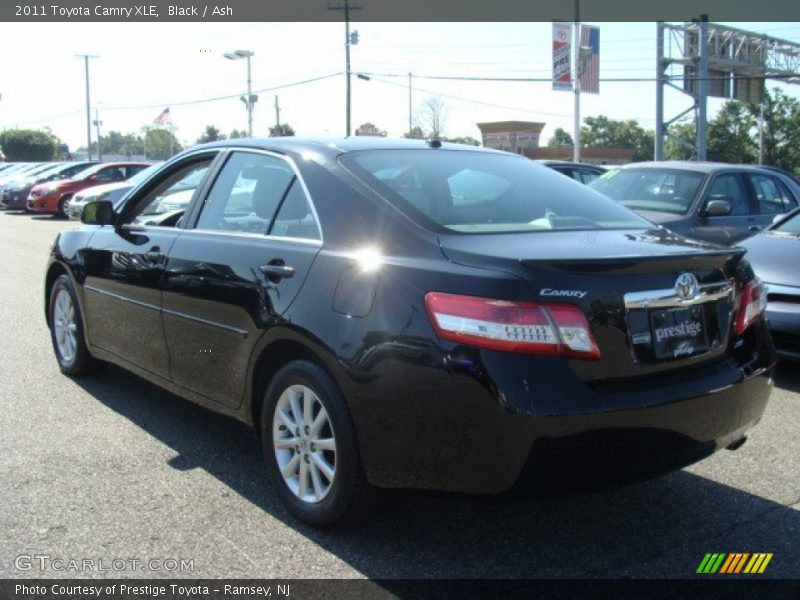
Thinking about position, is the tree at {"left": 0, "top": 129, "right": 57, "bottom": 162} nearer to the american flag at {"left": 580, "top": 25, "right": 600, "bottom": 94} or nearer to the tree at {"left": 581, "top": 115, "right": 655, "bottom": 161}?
the american flag at {"left": 580, "top": 25, "right": 600, "bottom": 94}

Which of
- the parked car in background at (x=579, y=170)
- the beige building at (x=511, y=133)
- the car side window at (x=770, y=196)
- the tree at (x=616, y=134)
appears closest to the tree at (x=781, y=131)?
the beige building at (x=511, y=133)

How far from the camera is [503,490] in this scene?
287 cm

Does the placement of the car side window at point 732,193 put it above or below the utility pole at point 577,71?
below

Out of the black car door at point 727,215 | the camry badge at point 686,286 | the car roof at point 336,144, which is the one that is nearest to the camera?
the camry badge at point 686,286

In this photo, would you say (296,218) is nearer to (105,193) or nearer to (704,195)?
(704,195)

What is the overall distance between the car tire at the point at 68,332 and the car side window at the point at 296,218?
229cm

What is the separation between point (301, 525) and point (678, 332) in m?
1.73

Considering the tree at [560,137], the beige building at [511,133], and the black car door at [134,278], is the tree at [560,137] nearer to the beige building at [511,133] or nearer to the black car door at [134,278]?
the beige building at [511,133]

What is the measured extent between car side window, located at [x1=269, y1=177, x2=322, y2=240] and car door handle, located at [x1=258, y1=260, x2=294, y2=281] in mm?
161

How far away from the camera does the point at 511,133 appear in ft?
204

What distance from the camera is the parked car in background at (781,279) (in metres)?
5.60

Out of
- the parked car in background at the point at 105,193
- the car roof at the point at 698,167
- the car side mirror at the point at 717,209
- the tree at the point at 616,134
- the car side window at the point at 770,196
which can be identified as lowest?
the car side mirror at the point at 717,209

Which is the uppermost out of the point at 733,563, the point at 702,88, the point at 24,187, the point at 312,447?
the point at 702,88

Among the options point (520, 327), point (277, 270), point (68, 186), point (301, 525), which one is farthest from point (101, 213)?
point (68, 186)
